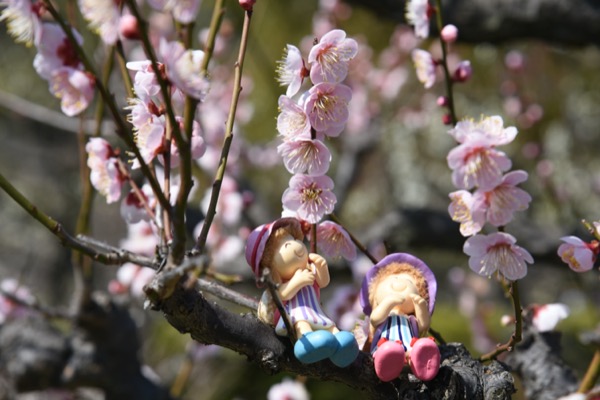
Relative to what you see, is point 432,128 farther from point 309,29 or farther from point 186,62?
point 186,62

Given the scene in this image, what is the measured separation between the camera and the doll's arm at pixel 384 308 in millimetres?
830

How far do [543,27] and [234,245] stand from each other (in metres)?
1.05

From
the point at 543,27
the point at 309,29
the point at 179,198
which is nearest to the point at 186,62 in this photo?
the point at 179,198

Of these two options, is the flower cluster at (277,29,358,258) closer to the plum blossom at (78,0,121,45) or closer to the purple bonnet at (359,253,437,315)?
the purple bonnet at (359,253,437,315)

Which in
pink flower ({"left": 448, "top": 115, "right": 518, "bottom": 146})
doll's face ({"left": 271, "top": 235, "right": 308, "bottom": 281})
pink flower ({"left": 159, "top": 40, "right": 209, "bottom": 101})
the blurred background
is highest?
pink flower ({"left": 159, "top": 40, "right": 209, "bottom": 101})

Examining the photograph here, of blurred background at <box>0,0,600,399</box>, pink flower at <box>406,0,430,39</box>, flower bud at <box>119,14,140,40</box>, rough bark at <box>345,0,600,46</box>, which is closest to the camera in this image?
flower bud at <box>119,14,140,40</box>

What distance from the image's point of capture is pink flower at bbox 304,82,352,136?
81 centimetres

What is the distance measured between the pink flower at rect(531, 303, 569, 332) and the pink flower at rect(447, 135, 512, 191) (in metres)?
0.48

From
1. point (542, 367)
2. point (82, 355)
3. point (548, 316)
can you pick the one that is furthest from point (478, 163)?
point (82, 355)

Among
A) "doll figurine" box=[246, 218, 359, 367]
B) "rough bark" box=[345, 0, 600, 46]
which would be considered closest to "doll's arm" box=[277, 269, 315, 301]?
"doll figurine" box=[246, 218, 359, 367]

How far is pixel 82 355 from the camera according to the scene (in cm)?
167

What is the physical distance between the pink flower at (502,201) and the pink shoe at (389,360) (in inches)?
7.3

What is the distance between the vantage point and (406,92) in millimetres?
4469

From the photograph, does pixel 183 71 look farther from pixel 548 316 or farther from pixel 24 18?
pixel 548 316
